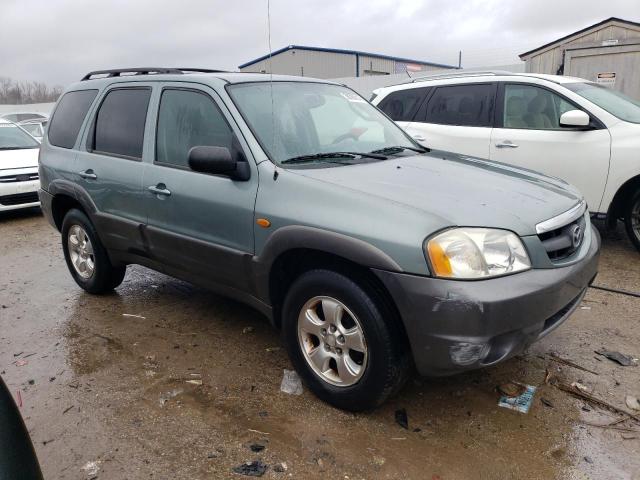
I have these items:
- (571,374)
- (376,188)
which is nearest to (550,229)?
(376,188)

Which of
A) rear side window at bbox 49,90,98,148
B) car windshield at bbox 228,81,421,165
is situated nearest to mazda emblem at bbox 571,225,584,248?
car windshield at bbox 228,81,421,165

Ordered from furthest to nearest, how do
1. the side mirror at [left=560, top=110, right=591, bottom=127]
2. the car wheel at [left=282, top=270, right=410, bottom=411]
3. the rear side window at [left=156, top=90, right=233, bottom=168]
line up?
the side mirror at [left=560, top=110, right=591, bottom=127], the rear side window at [left=156, top=90, right=233, bottom=168], the car wheel at [left=282, top=270, right=410, bottom=411]

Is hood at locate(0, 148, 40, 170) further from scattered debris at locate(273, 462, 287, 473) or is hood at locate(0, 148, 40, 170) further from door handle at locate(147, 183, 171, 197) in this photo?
scattered debris at locate(273, 462, 287, 473)

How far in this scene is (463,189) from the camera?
9.25 ft

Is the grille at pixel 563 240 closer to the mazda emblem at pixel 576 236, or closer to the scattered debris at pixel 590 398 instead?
the mazda emblem at pixel 576 236

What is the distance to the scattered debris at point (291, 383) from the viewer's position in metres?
3.09

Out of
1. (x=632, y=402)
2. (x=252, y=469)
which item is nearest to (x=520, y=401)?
(x=632, y=402)

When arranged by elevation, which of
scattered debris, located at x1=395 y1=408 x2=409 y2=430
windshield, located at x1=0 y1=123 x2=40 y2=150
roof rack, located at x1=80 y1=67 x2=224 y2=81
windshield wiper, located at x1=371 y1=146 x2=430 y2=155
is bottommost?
scattered debris, located at x1=395 y1=408 x2=409 y2=430

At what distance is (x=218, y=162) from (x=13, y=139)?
8.36 m

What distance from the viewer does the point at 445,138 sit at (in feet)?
20.2

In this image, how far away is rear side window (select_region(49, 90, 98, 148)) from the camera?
4.52 m

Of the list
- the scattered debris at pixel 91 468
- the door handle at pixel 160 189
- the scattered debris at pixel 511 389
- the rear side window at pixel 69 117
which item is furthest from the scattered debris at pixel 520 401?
the rear side window at pixel 69 117

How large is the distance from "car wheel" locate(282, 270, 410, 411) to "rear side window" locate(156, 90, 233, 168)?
108cm

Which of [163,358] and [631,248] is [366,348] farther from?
[631,248]
